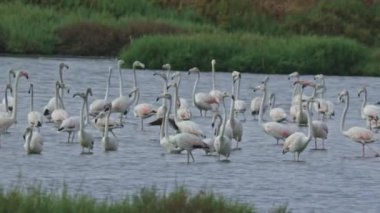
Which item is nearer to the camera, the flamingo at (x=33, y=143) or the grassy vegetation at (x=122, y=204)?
the grassy vegetation at (x=122, y=204)

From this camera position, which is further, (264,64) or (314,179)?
(264,64)

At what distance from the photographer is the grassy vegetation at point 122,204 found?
37.6 feet

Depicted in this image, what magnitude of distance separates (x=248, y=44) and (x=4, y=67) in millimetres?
6124

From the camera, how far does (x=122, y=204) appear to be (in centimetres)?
1200

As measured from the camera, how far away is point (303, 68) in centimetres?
3716

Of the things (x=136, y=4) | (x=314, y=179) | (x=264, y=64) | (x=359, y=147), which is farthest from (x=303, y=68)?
(x=314, y=179)

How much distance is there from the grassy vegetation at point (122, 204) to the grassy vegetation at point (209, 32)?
24.5 meters

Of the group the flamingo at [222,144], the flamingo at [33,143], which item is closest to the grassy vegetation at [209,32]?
the flamingo at [33,143]

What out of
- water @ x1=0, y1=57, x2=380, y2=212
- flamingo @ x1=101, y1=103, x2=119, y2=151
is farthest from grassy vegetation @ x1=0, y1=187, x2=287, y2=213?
flamingo @ x1=101, y1=103, x2=119, y2=151

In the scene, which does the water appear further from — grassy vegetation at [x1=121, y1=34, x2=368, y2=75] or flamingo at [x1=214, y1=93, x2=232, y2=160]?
grassy vegetation at [x1=121, y1=34, x2=368, y2=75]

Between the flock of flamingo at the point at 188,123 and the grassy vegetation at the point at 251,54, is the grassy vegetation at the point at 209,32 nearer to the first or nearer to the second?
the grassy vegetation at the point at 251,54

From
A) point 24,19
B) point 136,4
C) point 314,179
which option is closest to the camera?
point 314,179

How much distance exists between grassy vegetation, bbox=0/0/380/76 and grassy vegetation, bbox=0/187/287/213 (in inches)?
966

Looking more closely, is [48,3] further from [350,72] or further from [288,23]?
[350,72]
